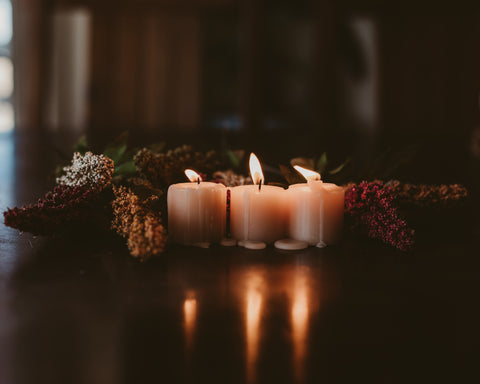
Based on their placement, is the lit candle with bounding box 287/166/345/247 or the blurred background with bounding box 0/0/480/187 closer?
the lit candle with bounding box 287/166/345/247

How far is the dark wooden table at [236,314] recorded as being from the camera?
48 centimetres

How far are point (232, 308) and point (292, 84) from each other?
5019 mm

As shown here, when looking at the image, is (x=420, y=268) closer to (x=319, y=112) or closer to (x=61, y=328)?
(x=61, y=328)

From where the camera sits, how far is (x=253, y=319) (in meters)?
0.59

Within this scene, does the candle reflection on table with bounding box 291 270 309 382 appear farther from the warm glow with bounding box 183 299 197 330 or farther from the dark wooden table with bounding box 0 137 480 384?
the warm glow with bounding box 183 299 197 330

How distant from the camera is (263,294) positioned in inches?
26.4

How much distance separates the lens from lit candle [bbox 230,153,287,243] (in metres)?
0.88

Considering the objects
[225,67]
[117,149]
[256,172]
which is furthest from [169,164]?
[225,67]

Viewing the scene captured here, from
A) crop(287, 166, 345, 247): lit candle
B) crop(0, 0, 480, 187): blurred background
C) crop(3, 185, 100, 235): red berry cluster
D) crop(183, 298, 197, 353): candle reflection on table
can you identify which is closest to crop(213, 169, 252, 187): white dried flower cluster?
crop(287, 166, 345, 247): lit candle

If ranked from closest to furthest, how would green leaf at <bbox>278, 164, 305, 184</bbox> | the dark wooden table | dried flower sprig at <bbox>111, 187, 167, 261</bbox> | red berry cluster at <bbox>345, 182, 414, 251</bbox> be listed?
the dark wooden table
dried flower sprig at <bbox>111, 187, 167, 261</bbox>
red berry cluster at <bbox>345, 182, 414, 251</bbox>
green leaf at <bbox>278, 164, 305, 184</bbox>

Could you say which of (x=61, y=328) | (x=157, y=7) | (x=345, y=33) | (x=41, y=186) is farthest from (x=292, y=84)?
(x=61, y=328)

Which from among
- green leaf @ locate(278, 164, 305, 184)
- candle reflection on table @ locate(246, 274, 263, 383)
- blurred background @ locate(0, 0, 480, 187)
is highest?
Answer: blurred background @ locate(0, 0, 480, 187)

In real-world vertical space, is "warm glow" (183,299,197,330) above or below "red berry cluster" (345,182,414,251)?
below

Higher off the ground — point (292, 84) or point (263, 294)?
point (292, 84)
